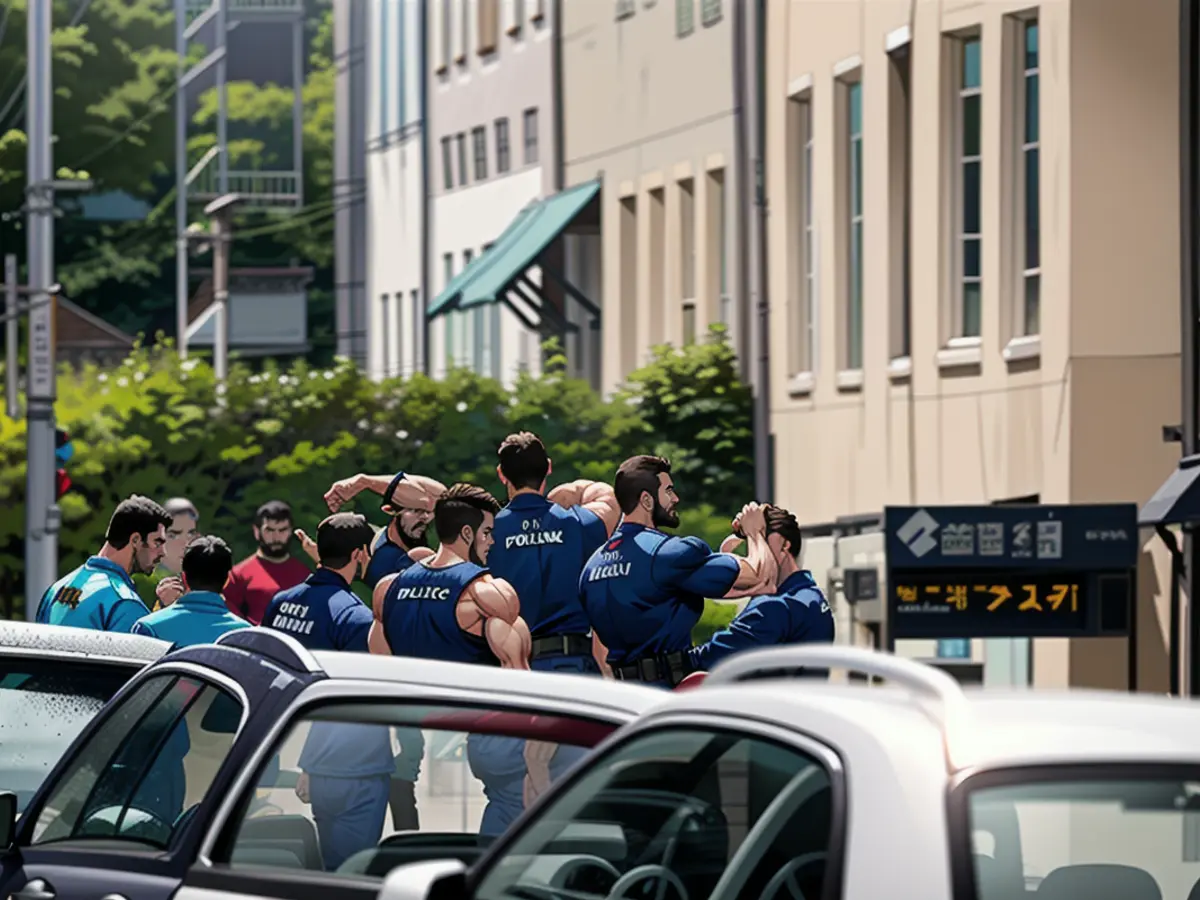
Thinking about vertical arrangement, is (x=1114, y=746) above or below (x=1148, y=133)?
below

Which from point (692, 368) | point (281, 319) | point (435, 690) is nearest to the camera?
point (435, 690)

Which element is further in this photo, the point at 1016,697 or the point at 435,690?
the point at 435,690

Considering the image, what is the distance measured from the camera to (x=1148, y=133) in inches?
1000

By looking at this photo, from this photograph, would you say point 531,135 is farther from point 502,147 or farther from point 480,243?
point 480,243

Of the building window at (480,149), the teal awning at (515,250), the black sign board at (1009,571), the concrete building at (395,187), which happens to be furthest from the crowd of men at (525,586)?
the concrete building at (395,187)

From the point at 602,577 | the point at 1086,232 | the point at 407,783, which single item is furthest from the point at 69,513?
the point at 407,783

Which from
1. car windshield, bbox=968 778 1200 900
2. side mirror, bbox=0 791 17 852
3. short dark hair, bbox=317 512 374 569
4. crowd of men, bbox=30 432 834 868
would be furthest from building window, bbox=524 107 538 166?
car windshield, bbox=968 778 1200 900

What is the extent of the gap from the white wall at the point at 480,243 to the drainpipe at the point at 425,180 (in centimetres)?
19

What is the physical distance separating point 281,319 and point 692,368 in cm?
3633

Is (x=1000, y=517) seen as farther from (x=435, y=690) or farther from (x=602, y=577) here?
(x=435, y=690)

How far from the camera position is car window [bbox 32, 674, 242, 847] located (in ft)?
21.8

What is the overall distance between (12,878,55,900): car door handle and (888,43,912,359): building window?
2333 cm

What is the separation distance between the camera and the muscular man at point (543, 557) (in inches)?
439

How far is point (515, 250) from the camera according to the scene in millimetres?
42781
